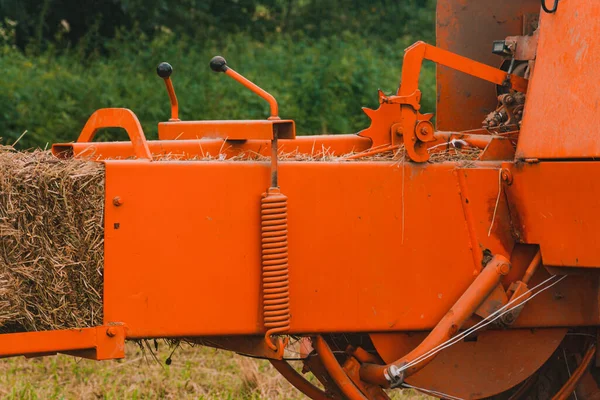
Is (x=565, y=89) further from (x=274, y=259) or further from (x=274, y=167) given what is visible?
(x=274, y=259)

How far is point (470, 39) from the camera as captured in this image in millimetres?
5066

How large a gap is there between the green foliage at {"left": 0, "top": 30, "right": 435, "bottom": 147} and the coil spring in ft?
23.1

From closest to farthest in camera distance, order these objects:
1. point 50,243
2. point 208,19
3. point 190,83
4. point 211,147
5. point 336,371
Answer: point 50,243
point 336,371
point 211,147
point 190,83
point 208,19

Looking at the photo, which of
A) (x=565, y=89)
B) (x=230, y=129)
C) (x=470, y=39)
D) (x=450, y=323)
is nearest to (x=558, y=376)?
(x=450, y=323)

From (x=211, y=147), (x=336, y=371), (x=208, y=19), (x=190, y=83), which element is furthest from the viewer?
(x=208, y=19)

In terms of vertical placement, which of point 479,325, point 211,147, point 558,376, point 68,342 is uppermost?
point 211,147

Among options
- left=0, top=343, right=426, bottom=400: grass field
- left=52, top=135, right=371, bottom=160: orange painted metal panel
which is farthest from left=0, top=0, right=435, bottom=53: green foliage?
Answer: left=52, top=135, right=371, bottom=160: orange painted metal panel

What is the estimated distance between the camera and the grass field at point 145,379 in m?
5.34

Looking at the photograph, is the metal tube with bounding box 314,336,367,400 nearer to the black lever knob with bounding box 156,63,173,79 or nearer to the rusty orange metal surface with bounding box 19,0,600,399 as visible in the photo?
the rusty orange metal surface with bounding box 19,0,600,399

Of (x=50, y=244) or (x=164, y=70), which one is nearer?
(x=50, y=244)

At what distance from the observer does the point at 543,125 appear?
12.5 feet

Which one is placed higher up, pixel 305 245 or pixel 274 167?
pixel 274 167

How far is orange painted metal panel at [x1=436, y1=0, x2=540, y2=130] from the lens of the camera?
5043mm

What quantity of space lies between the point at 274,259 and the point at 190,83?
8594 mm
